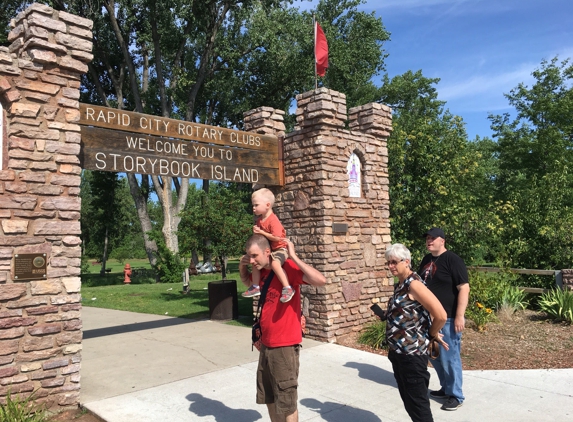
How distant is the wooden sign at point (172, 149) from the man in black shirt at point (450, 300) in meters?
3.88

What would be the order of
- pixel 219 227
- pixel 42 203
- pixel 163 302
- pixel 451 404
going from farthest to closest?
1. pixel 163 302
2. pixel 219 227
3. pixel 42 203
4. pixel 451 404

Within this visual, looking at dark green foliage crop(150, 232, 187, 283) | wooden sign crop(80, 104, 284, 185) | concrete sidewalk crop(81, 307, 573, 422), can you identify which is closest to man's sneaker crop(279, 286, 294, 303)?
concrete sidewalk crop(81, 307, 573, 422)

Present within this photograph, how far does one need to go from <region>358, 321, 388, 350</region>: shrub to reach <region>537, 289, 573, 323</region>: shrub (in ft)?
11.1

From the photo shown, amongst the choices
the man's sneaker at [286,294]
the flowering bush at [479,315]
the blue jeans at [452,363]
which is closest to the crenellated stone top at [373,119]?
the flowering bush at [479,315]

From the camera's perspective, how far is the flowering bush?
8.17 metres

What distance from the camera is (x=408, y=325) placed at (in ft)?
11.9

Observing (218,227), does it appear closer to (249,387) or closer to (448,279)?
(249,387)

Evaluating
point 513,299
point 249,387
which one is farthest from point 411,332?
point 513,299

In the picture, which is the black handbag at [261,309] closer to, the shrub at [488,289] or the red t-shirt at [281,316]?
the red t-shirt at [281,316]

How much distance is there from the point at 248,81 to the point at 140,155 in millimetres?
23199

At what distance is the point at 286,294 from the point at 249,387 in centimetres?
268

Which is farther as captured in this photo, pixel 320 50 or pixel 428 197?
pixel 428 197

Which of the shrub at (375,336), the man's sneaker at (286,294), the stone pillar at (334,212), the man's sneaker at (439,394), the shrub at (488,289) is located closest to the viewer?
the man's sneaker at (286,294)

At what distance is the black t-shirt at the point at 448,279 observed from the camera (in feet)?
15.6
